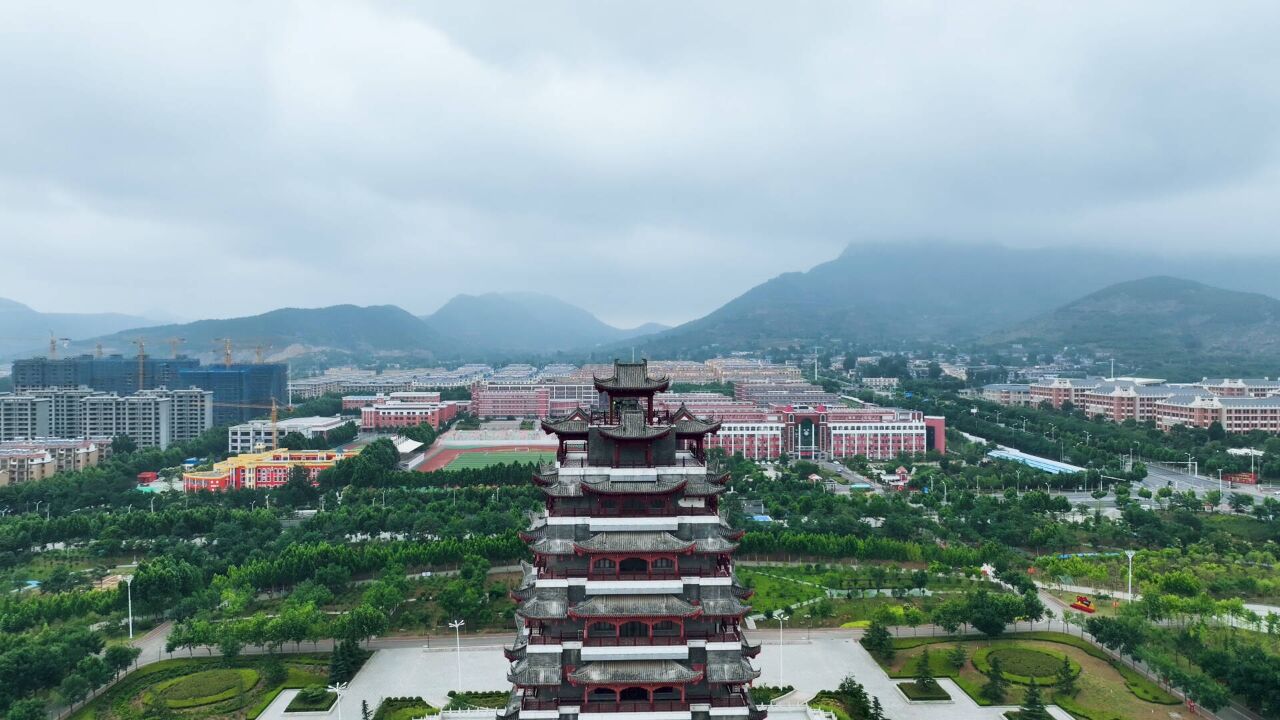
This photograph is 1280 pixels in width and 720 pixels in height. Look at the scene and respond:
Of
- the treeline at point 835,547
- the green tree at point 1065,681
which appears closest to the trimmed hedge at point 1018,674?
the green tree at point 1065,681

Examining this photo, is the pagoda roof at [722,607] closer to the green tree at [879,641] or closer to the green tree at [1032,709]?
the green tree at [1032,709]

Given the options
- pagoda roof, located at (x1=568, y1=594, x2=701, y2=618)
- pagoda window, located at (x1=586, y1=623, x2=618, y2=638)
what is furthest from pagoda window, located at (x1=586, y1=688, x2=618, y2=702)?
pagoda roof, located at (x1=568, y1=594, x2=701, y2=618)

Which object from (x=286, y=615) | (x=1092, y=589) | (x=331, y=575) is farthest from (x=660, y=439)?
(x=1092, y=589)

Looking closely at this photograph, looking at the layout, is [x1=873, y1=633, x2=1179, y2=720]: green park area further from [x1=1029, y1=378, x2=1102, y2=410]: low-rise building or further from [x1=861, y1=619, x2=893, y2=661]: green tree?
[x1=1029, y1=378, x2=1102, y2=410]: low-rise building

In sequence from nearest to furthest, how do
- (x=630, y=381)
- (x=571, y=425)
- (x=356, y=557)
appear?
1. (x=571, y=425)
2. (x=630, y=381)
3. (x=356, y=557)

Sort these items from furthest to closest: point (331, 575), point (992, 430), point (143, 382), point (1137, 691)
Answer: point (143, 382) < point (992, 430) < point (331, 575) < point (1137, 691)

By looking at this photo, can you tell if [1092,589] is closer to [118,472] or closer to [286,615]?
[286,615]

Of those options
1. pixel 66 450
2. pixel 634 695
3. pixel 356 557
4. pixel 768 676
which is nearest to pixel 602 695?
pixel 634 695

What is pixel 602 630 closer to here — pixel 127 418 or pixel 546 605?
pixel 546 605
